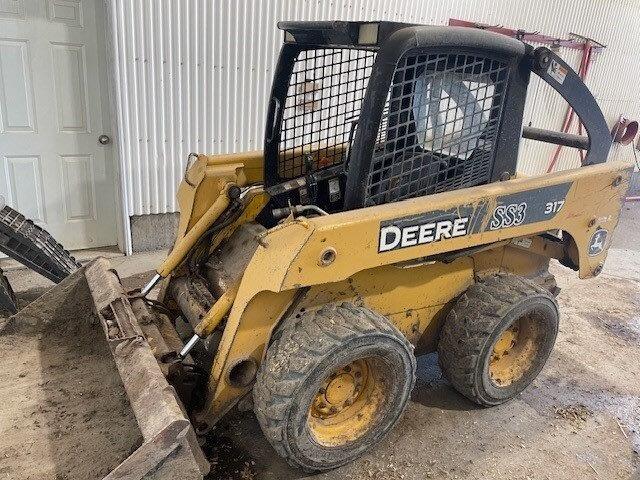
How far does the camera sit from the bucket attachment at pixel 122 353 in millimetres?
1789

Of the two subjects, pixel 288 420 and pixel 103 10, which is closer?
pixel 288 420

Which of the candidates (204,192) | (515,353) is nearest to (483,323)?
(515,353)

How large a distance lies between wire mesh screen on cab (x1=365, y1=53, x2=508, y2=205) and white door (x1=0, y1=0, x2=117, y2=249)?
3212 millimetres

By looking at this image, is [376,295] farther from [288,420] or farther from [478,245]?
[288,420]

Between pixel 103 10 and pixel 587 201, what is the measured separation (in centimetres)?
402

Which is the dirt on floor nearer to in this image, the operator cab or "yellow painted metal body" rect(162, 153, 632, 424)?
"yellow painted metal body" rect(162, 153, 632, 424)

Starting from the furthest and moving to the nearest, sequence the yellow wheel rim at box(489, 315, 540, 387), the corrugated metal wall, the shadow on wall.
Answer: the shadow on wall → the corrugated metal wall → the yellow wheel rim at box(489, 315, 540, 387)

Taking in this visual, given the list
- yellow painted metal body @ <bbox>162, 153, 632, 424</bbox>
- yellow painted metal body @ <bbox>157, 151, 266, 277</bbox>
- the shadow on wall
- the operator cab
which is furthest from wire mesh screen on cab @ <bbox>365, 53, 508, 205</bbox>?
the shadow on wall

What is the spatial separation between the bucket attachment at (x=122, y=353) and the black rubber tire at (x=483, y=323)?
1516 millimetres

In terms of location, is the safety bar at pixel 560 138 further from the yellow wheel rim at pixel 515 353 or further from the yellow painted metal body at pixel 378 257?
the yellow wheel rim at pixel 515 353

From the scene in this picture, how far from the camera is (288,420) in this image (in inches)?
86.7

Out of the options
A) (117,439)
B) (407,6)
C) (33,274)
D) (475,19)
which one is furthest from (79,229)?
(475,19)

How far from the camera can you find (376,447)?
8.91 feet

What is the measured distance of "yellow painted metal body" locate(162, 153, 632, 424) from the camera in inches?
84.4
